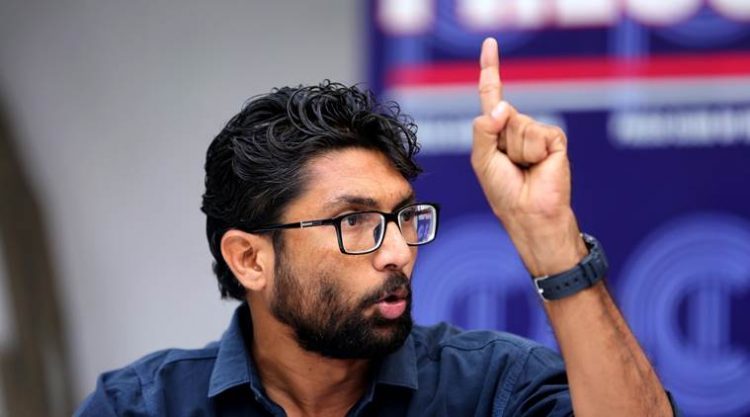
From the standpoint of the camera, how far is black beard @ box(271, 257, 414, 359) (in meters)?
2.26

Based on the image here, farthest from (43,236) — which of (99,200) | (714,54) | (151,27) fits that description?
(714,54)

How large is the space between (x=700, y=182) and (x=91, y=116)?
87.9 inches

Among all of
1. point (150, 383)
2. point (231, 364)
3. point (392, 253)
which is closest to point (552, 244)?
point (392, 253)

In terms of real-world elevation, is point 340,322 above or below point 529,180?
below

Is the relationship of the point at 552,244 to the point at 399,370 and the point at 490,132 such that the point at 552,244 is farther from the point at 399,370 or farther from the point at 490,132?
the point at 399,370

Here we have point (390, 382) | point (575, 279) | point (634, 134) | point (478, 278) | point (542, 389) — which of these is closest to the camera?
point (575, 279)

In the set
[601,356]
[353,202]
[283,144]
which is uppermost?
[283,144]

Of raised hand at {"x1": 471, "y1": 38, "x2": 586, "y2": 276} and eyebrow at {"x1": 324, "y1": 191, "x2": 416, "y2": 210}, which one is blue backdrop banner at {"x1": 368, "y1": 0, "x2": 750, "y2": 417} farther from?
raised hand at {"x1": 471, "y1": 38, "x2": 586, "y2": 276}

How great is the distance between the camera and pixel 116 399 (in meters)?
2.41

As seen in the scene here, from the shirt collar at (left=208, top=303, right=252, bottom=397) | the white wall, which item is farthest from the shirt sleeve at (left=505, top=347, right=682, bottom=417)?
the white wall

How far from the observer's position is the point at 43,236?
443cm

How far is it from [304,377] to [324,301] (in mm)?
225

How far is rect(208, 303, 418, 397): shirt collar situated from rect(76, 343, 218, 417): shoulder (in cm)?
5

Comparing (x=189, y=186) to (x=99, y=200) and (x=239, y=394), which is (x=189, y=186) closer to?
(x=99, y=200)
